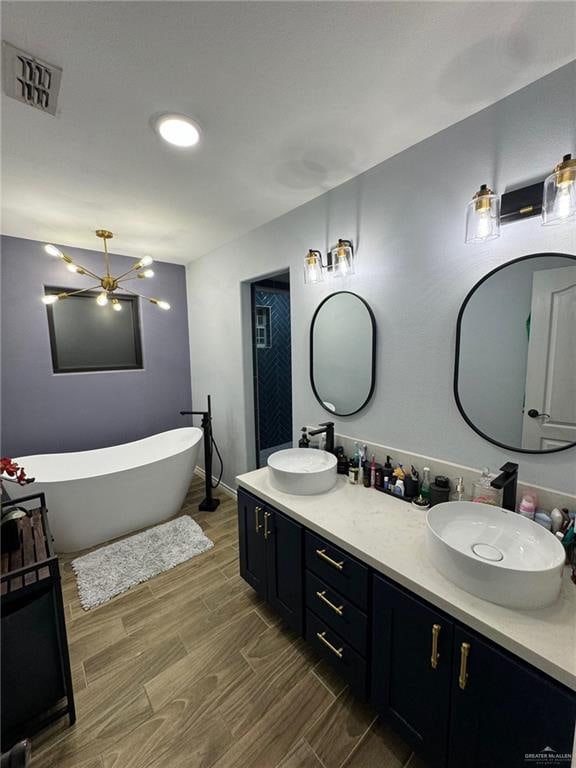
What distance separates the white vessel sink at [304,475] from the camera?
5.07 ft

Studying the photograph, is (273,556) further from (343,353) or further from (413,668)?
(343,353)

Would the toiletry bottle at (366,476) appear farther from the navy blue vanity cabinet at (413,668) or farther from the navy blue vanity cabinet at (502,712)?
the navy blue vanity cabinet at (502,712)

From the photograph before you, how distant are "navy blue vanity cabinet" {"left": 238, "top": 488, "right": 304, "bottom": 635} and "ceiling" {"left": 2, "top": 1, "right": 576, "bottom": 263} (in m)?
1.85

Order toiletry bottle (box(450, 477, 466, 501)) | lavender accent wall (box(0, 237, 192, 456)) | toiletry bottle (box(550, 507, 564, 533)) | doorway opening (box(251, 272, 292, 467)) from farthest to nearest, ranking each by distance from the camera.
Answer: doorway opening (box(251, 272, 292, 467)) < lavender accent wall (box(0, 237, 192, 456)) < toiletry bottle (box(450, 477, 466, 501)) < toiletry bottle (box(550, 507, 564, 533))

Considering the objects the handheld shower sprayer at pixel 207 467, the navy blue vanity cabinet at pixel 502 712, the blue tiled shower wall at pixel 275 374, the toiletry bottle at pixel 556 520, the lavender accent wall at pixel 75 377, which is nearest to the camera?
the navy blue vanity cabinet at pixel 502 712

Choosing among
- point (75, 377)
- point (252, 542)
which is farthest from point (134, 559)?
point (75, 377)

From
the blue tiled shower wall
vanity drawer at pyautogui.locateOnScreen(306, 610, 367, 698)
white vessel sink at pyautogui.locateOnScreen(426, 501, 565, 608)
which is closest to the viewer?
white vessel sink at pyautogui.locateOnScreen(426, 501, 565, 608)

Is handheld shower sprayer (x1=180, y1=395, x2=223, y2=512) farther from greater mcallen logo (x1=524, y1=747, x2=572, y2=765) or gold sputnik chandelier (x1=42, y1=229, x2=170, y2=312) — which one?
greater mcallen logo (x1=524, y1=747, x2=572, y2=765)

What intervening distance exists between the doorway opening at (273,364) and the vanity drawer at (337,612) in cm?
199

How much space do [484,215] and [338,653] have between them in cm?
195

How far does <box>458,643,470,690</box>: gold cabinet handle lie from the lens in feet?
2.89

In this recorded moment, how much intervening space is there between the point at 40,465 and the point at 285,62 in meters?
3.29

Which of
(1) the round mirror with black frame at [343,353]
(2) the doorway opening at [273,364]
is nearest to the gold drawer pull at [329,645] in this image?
(1) the round mirror with black frame at [343,353]

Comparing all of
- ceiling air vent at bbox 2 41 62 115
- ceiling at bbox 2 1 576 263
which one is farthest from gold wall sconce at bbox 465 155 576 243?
ceiling air vent at bbox 2 41 62 115
